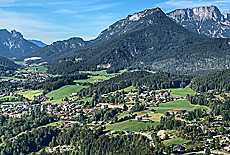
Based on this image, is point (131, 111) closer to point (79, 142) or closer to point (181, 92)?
point (79, 142)

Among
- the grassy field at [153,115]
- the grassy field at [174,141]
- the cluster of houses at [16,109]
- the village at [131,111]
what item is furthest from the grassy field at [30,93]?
the grassy field at [174,141]

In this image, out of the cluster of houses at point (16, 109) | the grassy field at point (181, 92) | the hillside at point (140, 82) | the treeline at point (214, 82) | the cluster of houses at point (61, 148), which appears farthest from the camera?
the hillside at point (140, 82)

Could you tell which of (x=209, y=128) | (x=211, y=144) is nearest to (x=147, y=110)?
(x=209, y=128)

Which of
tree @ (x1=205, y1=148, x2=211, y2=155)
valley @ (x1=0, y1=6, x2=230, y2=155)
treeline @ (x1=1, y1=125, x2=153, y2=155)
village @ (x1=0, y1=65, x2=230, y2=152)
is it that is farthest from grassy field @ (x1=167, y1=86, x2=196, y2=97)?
tree @ (x1=205, y1=148, x2=211, y2=155)

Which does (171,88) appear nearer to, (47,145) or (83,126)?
(83,126)

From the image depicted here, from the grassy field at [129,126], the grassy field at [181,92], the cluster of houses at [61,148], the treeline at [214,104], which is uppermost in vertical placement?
the grassy field at [181,92]

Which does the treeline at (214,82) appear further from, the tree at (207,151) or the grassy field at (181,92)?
the tree at (207,151)
